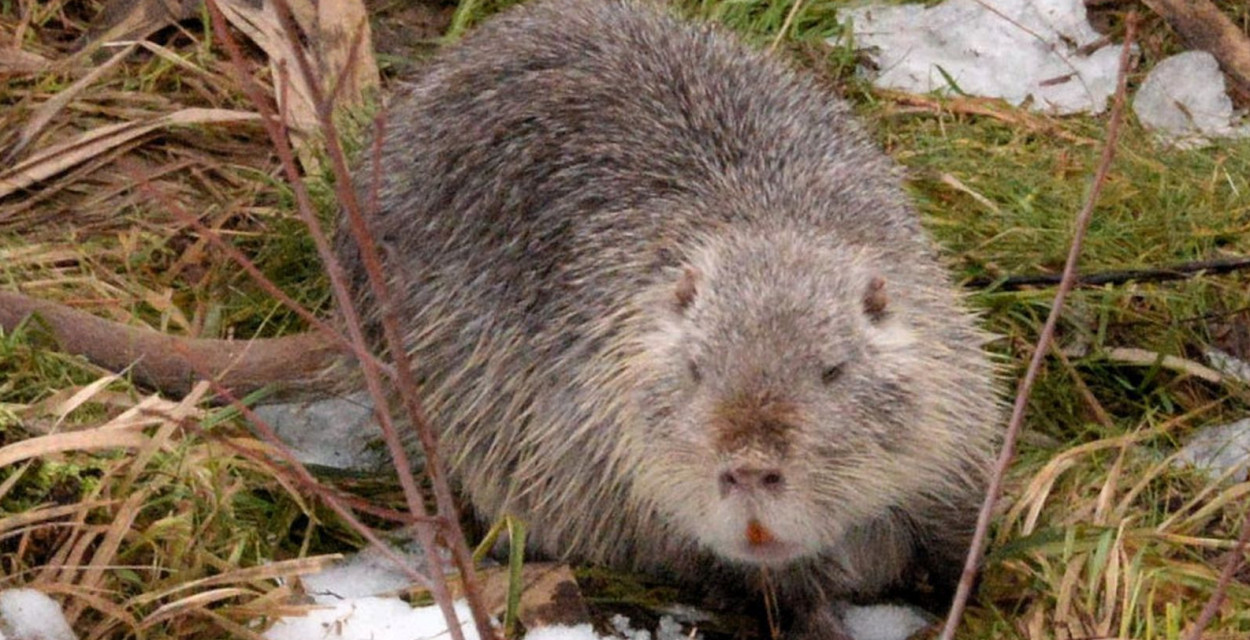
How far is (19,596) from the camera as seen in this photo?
2910 mm

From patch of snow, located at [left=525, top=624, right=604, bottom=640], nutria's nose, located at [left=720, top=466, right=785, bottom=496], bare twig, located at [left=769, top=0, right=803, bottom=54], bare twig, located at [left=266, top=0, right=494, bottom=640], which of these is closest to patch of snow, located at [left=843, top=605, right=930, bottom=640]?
patch of snow, located at [left=525, top=624, right=604, bottom=640]

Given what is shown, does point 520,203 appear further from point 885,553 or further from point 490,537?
point 885,553

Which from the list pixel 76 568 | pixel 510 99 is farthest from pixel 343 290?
pixel 510 99

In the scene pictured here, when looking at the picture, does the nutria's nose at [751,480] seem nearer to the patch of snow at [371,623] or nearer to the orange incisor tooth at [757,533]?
the orange incisor tooth at [757,533]

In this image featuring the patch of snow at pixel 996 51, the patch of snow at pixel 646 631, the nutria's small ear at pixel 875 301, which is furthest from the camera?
the patch of snow at pixel 996 51

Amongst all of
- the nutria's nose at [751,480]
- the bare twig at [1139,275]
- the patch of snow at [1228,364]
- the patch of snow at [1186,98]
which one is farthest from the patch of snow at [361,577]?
the patch of snow at [1186,98]

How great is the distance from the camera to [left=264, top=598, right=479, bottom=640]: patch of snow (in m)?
3.05

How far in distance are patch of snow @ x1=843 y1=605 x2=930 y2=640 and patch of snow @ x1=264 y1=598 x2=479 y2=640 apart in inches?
27.9

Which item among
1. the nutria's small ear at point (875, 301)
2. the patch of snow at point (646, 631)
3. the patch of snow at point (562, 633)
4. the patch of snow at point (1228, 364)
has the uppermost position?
the nutria's small ear at point (875, 301)

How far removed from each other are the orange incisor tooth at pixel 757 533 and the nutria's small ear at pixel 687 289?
42cm

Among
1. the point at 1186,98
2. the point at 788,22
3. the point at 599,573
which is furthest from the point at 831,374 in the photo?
the point at 1186,98

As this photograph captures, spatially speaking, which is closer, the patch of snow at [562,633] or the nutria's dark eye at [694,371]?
the nutria's dark eye at [694,371]

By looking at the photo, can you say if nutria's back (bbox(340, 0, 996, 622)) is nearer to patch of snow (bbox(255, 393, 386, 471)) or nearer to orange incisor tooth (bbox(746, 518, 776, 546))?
orange incisor tooth (bbox(746, 518, 776, 546))

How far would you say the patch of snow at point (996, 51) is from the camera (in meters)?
4.83
